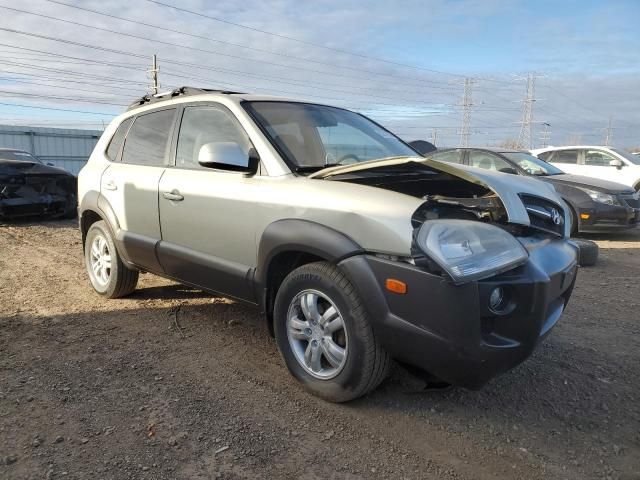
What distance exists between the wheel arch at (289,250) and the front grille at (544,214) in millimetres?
1099

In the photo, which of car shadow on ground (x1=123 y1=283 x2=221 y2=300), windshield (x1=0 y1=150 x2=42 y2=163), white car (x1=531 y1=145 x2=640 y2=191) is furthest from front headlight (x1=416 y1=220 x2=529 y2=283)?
white car (x1=531 y1=145 x2=640 y2=191)

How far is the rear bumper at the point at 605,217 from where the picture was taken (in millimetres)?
8664

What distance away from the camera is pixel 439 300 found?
8.02 ft

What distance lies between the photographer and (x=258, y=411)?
→ 2965mm

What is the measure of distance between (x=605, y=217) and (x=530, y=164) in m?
1.57

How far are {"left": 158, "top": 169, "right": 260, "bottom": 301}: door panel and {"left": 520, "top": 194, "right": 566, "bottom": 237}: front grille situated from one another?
1.68 m

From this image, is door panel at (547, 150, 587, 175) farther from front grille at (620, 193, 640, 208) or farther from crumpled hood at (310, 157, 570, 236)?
crumpled hood at (310, 157, 570, 236)

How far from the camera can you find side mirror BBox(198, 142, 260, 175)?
3.28 metres

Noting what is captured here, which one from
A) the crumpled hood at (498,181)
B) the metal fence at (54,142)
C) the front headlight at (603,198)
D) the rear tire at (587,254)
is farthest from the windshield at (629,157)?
the metal fence at (54,142)

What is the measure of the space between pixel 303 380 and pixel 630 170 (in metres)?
12.0

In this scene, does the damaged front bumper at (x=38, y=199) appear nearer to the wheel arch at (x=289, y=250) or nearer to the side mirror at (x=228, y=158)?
the side mirror at (x=228, y=158)

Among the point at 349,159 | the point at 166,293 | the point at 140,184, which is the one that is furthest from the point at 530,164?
the point at 140,184

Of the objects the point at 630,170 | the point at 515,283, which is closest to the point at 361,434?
the point at 515,283

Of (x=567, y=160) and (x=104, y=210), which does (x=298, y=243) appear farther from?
(x=567, y=160)
